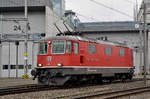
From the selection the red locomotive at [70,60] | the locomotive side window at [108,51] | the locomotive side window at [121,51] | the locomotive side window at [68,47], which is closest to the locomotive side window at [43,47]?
the red locomotive at [70,60]

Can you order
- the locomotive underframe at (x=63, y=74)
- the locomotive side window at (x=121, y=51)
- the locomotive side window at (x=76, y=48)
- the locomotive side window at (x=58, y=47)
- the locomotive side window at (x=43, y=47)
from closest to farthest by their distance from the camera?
the locomotive underframe at (x=63, y=74) → the locomotive side window at (x=58, y=47) → the locomotive side window at (x=76, y=48) → the locomotive side window at (x=43, y=47) → the locomotive side window at (x=121, y=51)

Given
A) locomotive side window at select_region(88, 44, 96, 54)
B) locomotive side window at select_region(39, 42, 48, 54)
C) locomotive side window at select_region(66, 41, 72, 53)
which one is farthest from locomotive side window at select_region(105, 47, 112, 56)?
locomotive side window at select_region(39, 42, 48, 54)

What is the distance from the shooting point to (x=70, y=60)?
1805 cm

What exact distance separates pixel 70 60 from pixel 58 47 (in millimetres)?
1286

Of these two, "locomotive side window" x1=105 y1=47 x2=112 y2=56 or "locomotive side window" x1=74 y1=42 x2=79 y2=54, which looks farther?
"locomotive side window" x1=105 y1=47 x2=112 y2=56

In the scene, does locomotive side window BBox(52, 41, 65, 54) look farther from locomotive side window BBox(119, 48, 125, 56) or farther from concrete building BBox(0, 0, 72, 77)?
concrete building BBox(0, 0, 72, 77)

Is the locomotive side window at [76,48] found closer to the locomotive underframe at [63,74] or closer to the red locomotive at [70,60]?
the red locomotive at [70,60]

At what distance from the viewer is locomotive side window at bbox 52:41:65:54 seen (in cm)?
1842

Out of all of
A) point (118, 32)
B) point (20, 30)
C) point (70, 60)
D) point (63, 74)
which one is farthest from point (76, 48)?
point (118, 32)

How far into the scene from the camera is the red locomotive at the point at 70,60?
17969mm

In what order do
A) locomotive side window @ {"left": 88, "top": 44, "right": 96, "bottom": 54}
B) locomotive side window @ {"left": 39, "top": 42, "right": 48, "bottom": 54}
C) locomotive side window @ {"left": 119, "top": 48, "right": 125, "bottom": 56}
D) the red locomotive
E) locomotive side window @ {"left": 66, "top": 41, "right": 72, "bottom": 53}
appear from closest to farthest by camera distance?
the red locomotive
locomotive side window @ {"left": 66, "top": 41, "right": 72, "bottom": 53}
locomotive side window @ {"left": 39, "top": 42, "right": 48, "bottom": 54}
locomotive side window @ {"left": 88, "top": 44, "right": 96, "bottom": 54}
locomotive side window @ {"left": 119, "top": 48, "right": 125, "bottom": 56}

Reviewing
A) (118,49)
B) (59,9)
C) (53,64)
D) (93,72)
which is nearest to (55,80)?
(53,64)

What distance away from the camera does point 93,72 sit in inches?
786

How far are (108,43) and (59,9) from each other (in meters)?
59.9
